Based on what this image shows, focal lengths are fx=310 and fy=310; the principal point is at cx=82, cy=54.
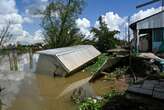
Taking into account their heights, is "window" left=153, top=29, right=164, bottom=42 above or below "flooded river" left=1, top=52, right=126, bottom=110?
above

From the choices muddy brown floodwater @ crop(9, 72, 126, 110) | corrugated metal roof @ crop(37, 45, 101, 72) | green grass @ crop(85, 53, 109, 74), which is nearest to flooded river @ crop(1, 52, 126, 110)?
muddy brown floodwater @ crop(9, 72, 126, 110)

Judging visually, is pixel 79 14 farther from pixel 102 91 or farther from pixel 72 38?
pixel 102 91

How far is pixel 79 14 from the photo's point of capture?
3128cm

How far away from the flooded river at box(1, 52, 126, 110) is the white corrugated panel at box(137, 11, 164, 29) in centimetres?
594

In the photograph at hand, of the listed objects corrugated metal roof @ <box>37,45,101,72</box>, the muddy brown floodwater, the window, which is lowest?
the muddy brown floodwater

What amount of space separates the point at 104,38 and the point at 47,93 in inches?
634

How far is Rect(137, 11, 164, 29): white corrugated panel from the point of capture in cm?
1939

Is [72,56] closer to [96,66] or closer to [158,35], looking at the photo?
[96,66]

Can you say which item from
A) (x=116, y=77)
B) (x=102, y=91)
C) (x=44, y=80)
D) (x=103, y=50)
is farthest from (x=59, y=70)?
(x=103, y=50)

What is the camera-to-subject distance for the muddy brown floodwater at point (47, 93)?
33.5 ft

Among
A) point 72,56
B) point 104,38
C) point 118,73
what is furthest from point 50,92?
point 104,38

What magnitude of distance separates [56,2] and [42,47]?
4.81m

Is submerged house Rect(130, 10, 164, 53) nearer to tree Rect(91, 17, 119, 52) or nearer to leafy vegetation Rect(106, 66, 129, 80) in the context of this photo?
leafy vegetation Rect(106, 66, 129, 80)

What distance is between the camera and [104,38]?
28.2 metres
